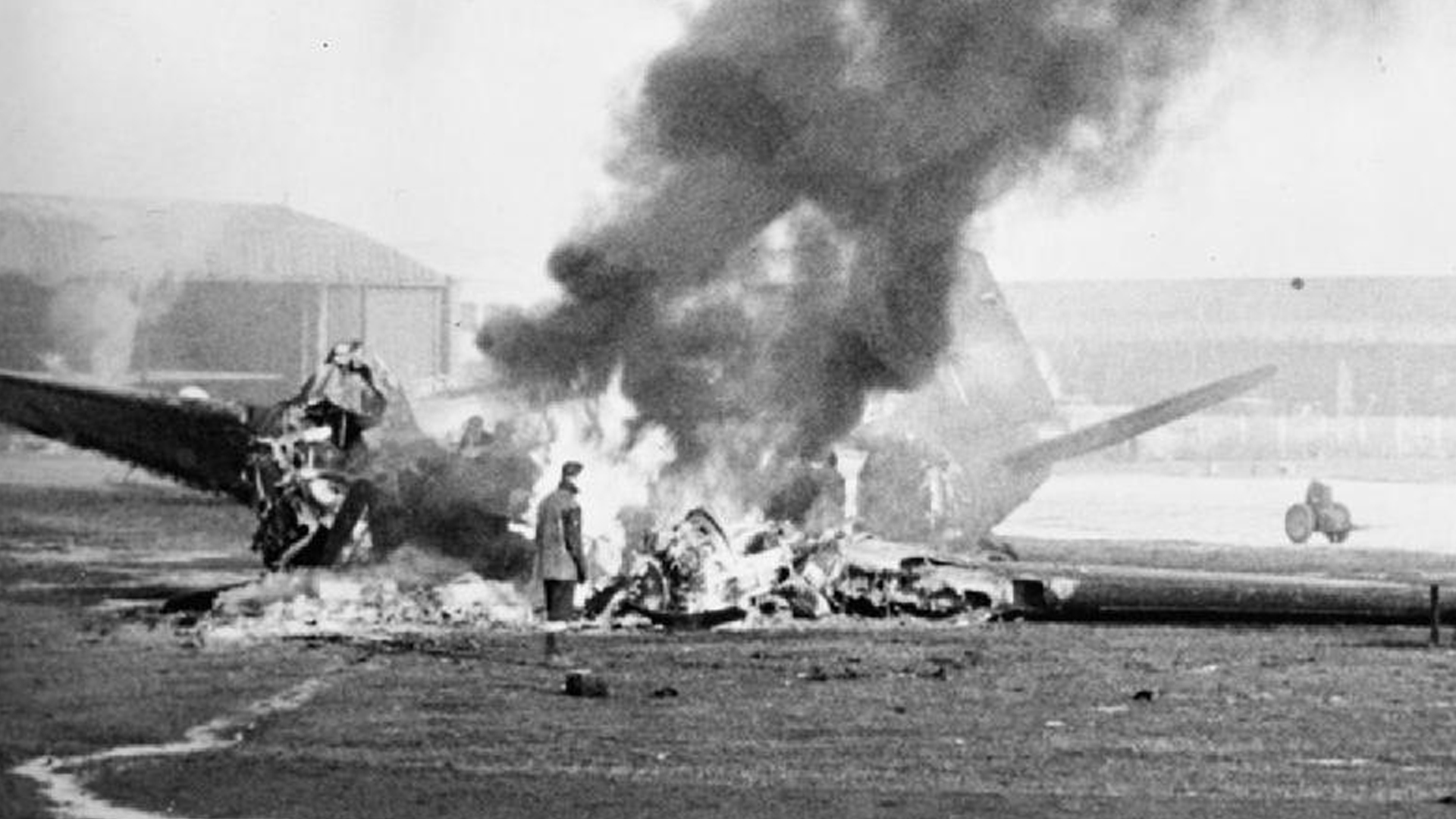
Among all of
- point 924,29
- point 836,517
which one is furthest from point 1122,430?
point 924,29

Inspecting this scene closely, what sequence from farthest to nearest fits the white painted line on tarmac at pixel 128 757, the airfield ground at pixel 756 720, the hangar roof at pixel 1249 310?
the hangar roof at pixel 1249 310 < the airfield ground at pixel 756 720 < the white painted line on tarmac at pixel 128 757

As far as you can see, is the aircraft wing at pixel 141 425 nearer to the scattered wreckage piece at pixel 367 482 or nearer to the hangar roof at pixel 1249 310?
the scattered wreckage piece at pixel 367 482

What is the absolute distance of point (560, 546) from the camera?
19.0 m

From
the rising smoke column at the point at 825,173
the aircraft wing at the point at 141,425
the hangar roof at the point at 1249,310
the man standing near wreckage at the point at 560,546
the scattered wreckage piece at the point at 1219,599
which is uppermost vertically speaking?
the hangar roof at the point at 1249,310

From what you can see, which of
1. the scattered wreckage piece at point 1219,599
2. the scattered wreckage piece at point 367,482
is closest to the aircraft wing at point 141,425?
the scattered wreckage piece at point 367,482

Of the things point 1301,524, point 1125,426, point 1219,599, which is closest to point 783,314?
point 1219,599

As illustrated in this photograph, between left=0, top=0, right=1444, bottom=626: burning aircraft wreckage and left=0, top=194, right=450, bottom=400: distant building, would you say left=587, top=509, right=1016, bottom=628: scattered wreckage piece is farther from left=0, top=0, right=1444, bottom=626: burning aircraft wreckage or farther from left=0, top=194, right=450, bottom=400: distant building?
left=0, top=194, right=450, bottom=400: distant building

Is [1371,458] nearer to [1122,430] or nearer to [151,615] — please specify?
[1122,430]

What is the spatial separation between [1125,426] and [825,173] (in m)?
11.6

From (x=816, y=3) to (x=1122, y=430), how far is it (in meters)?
12.2

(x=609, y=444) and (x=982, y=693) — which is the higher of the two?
(x=609, y=444)

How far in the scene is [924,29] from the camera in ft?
71.1

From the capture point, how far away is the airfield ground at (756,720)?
36.9 ft

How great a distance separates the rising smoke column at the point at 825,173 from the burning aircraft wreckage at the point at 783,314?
0.08 ft
